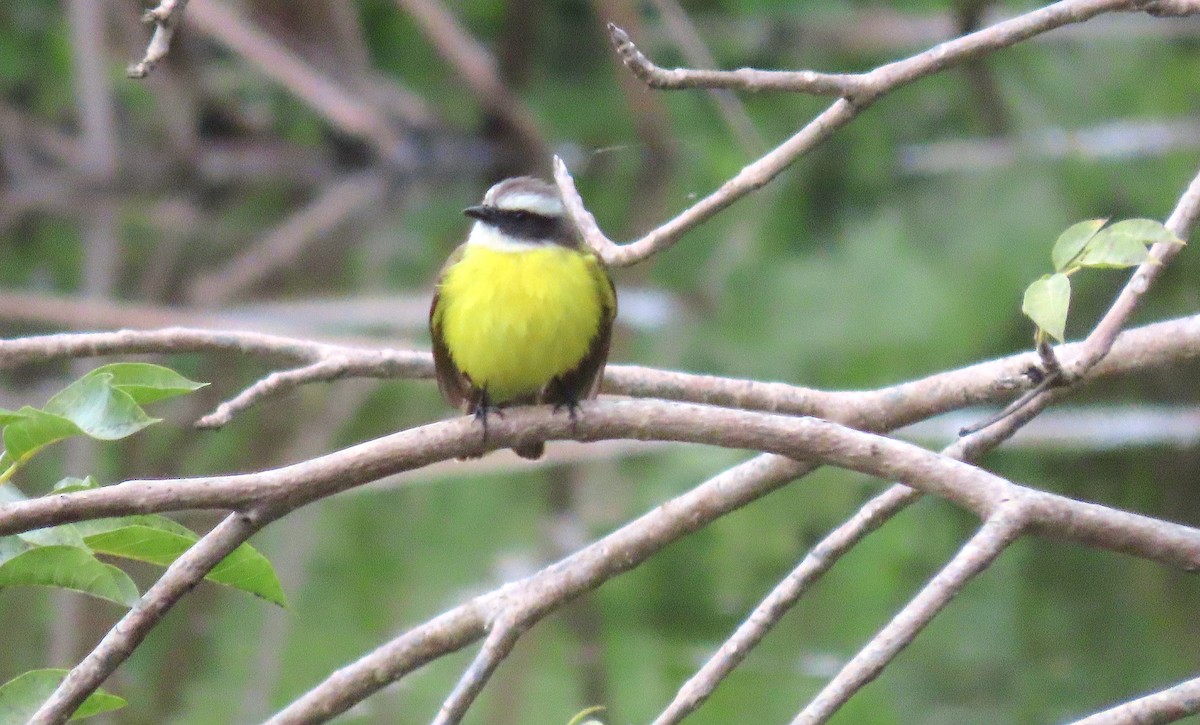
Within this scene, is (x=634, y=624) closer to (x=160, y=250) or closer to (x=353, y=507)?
(x=353, y=507)

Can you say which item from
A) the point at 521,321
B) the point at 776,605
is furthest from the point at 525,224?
the point at 776,605

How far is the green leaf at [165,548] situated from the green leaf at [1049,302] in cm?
112

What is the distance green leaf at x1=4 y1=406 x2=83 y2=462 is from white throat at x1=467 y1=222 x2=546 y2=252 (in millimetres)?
1809

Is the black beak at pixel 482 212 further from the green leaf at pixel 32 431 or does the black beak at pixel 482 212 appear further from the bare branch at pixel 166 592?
the green leaf at pixel 32 431

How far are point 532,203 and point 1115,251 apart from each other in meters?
2.01

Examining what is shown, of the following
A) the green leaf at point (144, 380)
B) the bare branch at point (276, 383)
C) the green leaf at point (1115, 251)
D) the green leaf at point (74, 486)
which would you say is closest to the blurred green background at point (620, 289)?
the bare branch at point (276, 383)

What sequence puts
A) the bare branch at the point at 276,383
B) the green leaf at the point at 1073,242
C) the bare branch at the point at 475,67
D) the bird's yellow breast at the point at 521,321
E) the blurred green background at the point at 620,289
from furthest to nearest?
1. the bare branch at the point at 475,67
2. the blurred green background at the point at 620,289
3. the bird's yellow breast at the point at 521,321
4. the bare branch at the point at 276,383
5. the green leaf at the point at 1073,242

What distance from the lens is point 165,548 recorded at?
2.41 m

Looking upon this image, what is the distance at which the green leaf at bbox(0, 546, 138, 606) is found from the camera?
2.30 metres

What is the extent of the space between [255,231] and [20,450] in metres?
15.0

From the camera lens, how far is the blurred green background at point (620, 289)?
5.99 meters

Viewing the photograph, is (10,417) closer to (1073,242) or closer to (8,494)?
(8,494)

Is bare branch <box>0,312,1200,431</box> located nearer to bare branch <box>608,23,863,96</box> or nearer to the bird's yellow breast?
the bird's yellow breast

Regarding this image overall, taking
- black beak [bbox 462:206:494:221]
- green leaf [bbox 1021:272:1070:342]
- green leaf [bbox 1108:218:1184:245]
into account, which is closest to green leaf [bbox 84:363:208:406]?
green leaf [bbox 1021:272:1070:342]
